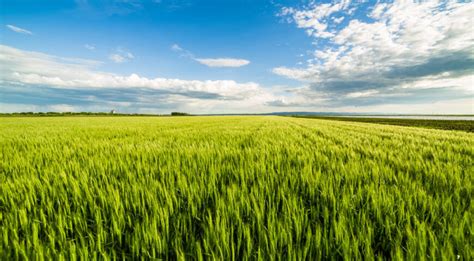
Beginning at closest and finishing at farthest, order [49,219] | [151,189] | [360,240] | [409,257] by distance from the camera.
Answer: [409,257] → [360,240] → [49,219] → [151,189]

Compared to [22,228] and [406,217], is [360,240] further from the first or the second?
[22,228]

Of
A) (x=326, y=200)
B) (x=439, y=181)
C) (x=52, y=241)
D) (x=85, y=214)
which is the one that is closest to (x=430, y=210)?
(x=326, y=200)

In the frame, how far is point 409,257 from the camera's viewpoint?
857 millimetres

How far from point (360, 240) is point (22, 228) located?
185 cm

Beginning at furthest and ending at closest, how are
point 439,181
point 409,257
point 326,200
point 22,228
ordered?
point 439,181 < point 326,200 < point 22,228 < point 409,257

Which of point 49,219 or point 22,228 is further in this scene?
point 49,219

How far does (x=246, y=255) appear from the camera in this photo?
2.94ft

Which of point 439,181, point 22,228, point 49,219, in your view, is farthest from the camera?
point 439,181

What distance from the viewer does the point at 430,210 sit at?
1282 millimetres

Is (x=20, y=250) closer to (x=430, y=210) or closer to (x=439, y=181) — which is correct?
(x=430, y=210)

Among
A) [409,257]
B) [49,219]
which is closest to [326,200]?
[409,257]

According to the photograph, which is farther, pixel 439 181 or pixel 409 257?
pixel 439 181

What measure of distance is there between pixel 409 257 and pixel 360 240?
7.3 inches

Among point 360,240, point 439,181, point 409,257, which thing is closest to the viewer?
point 409,257
